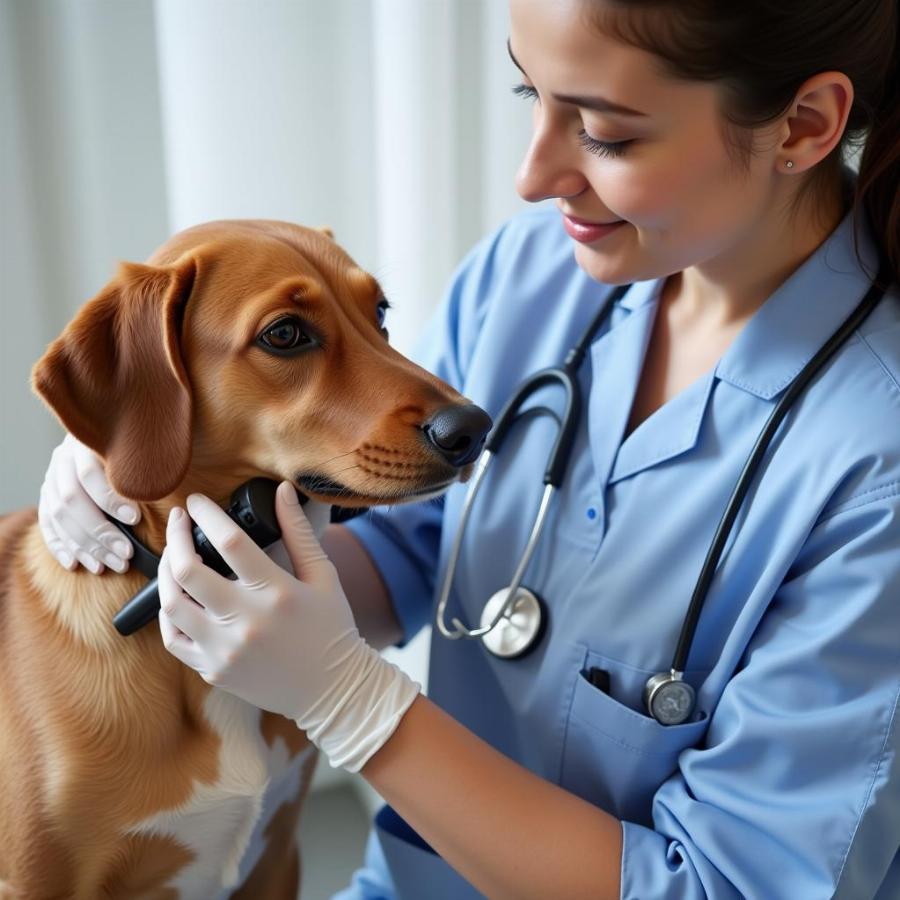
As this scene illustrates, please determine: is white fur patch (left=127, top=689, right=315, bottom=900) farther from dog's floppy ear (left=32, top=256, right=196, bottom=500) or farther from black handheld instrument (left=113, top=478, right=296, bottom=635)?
dog's floppy ear (left=32, top=256, right=196, bottom=500)

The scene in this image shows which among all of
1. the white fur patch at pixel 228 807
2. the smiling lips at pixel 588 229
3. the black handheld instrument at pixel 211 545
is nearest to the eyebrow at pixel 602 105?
the smiling lips at pixel 588 229

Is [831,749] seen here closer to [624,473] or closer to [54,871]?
[624,473]

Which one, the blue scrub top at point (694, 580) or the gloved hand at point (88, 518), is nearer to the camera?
the blue scrub top at point (694, 580)

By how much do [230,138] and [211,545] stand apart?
0.82 metres

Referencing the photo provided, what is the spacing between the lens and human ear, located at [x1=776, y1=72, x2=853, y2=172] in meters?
1.06

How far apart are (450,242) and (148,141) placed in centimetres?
54

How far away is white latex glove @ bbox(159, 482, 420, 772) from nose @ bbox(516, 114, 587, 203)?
0.43m

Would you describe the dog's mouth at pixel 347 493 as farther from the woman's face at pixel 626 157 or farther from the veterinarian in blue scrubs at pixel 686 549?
the woman's face at pixel 626 157

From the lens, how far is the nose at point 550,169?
1.09 metres

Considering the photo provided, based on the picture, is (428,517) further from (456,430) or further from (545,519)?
(456,430)

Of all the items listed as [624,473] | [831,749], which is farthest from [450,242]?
[831,749]

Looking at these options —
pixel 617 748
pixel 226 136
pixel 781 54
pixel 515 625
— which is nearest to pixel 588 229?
pixel 781 54

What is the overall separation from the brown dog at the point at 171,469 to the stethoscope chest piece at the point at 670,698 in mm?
319

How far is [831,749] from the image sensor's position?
100cm
